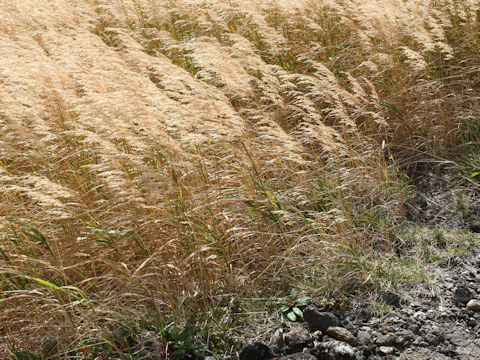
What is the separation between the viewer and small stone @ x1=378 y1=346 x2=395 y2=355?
8.74ft

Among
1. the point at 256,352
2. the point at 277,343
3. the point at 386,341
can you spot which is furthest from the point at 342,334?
the point at 256,352

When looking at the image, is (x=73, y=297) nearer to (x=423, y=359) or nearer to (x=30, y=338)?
(x=30, y=338)

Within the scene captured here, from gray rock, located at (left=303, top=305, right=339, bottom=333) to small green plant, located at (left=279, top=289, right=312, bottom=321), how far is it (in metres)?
0.05

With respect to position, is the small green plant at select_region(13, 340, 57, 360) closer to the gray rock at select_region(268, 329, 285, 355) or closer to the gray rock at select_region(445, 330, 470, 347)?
the gray rock at select_region(268, 329, 285, 355)

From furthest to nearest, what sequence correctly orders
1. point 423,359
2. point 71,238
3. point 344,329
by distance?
point 71,238 < point 344,329 < point 423,359

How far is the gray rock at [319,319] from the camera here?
9.31ft

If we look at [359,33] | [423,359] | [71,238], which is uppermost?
[359,33]

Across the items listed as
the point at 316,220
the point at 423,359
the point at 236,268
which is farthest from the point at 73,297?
the point at 423,359

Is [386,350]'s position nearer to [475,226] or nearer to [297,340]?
[297,340]

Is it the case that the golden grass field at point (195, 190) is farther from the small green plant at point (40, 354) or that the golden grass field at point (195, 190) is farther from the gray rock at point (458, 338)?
the gray rock at point (458, 338)

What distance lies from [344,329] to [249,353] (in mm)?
512

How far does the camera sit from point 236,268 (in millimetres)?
3164

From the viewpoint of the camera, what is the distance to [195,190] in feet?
11.6

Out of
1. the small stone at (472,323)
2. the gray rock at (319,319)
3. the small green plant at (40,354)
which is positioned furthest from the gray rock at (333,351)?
the small green plant at (40,354)
